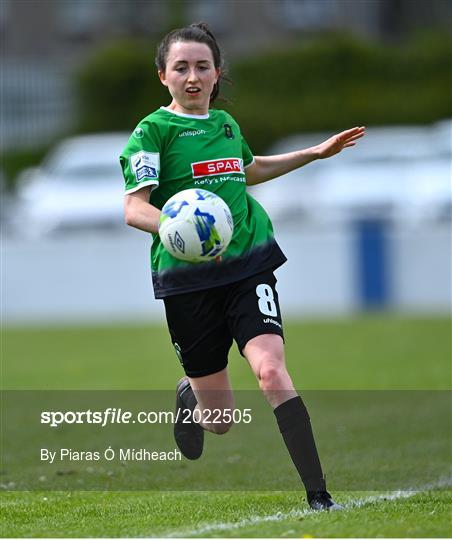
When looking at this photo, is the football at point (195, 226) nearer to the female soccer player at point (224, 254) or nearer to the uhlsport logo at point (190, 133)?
the female soccer player at point (224, 254)

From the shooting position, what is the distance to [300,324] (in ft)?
57.5

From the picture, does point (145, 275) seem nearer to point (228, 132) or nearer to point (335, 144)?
point (335, 144)

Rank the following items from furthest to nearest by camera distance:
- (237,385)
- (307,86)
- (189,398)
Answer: (307,86) < (237,385) < (189,398)

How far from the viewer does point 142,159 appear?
248 inches

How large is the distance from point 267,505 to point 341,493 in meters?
0.48

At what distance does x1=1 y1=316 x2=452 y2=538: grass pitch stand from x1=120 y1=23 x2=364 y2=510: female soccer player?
1.55ft

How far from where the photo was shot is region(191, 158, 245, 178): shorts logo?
6422 millimetres

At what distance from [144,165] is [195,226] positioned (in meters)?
0.51

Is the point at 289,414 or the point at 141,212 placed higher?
the point at 141,212

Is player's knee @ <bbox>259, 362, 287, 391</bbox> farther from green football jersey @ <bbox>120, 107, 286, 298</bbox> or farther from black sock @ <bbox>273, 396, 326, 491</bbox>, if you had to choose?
green football jersey @ <bbox>120, 107, 286, 298</bbox>

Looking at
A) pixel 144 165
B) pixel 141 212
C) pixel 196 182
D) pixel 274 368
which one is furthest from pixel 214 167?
pixel 274 368

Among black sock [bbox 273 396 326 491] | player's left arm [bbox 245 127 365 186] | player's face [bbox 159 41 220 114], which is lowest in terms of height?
black sock [bbox 273 396 326 491]

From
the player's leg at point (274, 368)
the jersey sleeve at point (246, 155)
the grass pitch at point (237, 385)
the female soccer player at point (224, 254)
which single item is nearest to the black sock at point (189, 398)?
the grass pitch at point (237, 385)

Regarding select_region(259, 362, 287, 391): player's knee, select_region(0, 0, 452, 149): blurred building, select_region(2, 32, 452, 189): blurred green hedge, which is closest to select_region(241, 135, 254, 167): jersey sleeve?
select_region(259, 362, 287, 391): player's knee
